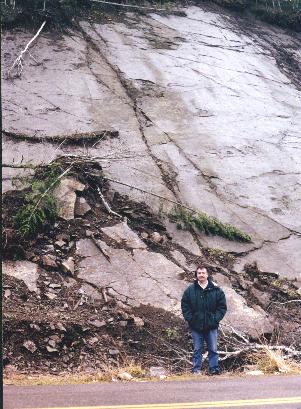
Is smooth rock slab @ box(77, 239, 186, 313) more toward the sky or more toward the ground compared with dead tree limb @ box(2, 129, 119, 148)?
more toward the ground

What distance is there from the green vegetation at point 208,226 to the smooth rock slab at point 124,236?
3.42ft

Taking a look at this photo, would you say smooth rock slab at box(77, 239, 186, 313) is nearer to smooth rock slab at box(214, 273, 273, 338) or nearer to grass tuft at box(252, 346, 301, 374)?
smooth rock slab at box(214, 273, 273, 338)

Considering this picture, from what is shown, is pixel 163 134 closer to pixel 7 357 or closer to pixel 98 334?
pixel 98 334

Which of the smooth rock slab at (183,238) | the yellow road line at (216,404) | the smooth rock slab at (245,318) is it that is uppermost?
the yellow road line at (216,404)

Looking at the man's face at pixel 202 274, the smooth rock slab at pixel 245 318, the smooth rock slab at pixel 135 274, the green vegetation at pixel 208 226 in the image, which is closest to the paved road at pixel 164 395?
the man's face at pixel 202 274

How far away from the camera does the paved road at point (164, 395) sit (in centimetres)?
486

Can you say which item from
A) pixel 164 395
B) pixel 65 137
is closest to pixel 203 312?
pixel 164 395

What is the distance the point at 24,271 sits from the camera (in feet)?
25.3

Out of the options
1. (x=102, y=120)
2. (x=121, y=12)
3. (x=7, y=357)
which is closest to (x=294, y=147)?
(x=102, y=120)

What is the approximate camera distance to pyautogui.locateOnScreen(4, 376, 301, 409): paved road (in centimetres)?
486

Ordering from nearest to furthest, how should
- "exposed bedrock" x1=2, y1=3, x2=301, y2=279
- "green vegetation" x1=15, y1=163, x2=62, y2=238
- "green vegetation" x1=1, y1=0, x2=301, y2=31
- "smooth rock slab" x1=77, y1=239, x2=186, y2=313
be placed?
"smooth rock slab" x1=77, y1=239, x2=186, y2=313, "green vegetation" x1=15, y1=163, x2=62, y2=238, "exposed bedrock" x1=2, y1=3, x2=301, y2=279, "green vegetation" x1=1, y1=0, x2=301, y2=31

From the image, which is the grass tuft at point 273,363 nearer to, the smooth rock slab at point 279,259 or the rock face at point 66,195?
the smooth rock slab at point 279,259

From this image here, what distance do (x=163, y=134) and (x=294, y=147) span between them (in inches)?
131

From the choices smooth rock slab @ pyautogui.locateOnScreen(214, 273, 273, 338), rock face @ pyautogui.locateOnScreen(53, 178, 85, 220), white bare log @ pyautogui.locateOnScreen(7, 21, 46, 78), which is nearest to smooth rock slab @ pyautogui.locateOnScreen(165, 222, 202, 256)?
smooth rock slab @ pyautogui.locateOnScreen(214, 273, 273, 338)
